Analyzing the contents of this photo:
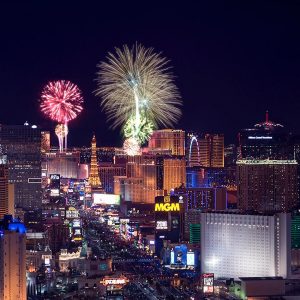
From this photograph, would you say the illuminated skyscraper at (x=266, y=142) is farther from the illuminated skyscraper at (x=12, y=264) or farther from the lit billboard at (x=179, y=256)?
the illuminated skyscraper at (x=12, y=264)

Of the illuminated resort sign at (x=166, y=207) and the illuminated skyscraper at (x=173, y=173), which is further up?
the illuminated skyscraper at (x=173, y=173)

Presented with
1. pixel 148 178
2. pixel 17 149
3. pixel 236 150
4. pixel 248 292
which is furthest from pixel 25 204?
pixel 248 292

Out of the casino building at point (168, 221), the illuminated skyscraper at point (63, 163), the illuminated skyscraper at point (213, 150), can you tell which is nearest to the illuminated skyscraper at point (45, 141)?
the illuminated skyscraper at point (63, 163)

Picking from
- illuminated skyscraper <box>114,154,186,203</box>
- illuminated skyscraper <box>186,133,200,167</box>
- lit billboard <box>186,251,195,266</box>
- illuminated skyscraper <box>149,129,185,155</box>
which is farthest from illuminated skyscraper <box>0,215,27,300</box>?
illuminated skyscraper <box>186,133,200,167</box>

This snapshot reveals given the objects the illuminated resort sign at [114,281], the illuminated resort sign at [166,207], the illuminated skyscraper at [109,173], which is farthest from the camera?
the illuminated skyscraper at [109,173]

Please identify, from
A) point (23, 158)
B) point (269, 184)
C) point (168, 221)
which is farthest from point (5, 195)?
point (269, 184)

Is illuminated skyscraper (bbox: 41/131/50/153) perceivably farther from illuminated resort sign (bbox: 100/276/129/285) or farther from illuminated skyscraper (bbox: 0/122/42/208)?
illuminated resort sign (bbox: 100/276/129/285)

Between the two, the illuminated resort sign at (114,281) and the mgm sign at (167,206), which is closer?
the illuminated resort sign at (114,281)
